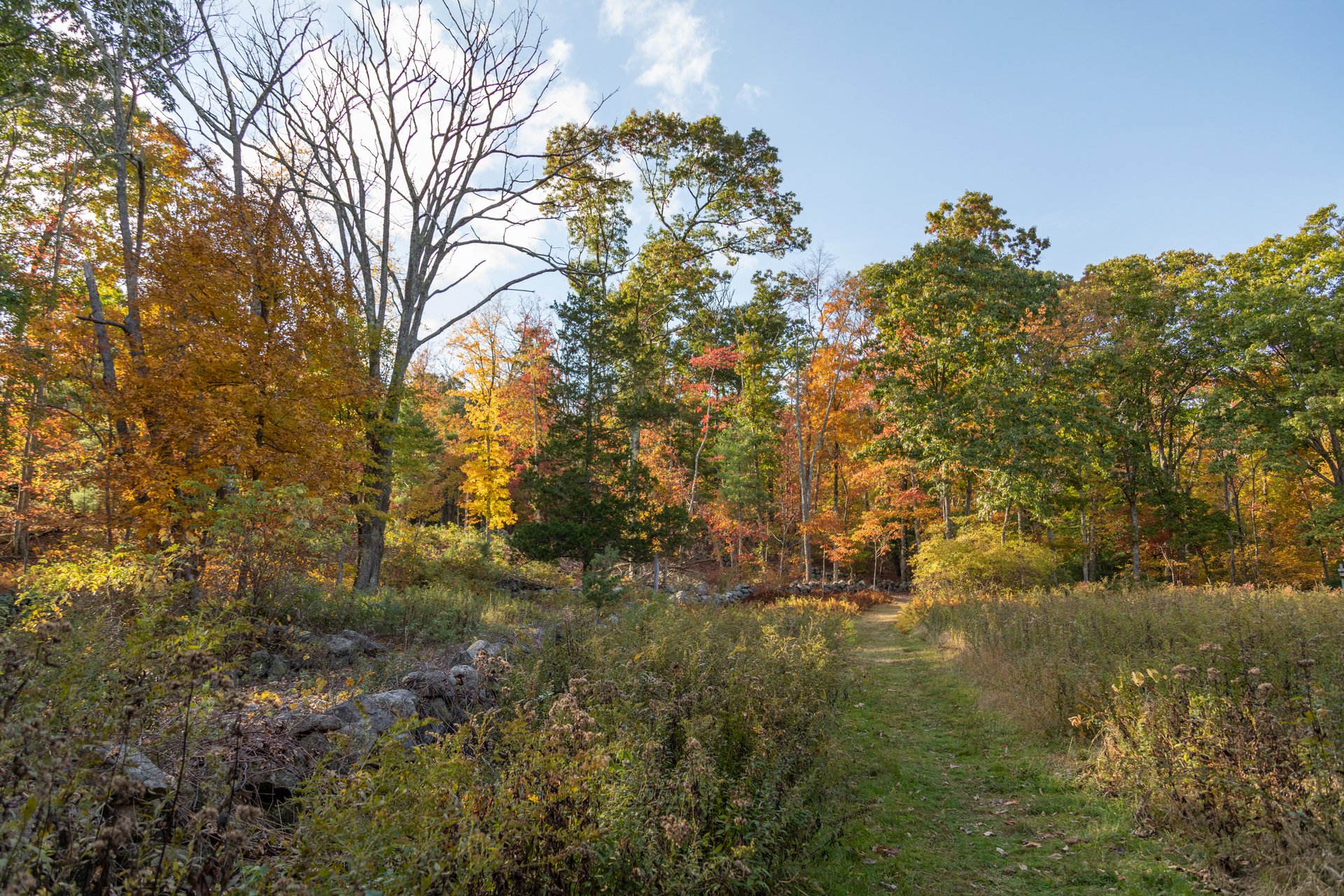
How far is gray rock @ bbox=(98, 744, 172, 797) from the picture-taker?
2.38 meters

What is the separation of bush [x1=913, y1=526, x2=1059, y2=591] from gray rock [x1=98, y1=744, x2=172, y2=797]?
53.3ft

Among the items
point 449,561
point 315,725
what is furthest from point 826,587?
point 315,725

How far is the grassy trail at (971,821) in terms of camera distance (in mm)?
4168

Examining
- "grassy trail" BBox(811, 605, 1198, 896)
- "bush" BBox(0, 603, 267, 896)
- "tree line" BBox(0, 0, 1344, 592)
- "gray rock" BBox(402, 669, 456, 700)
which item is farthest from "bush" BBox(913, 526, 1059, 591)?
"bush" BBox(0, 603, 267, 896)

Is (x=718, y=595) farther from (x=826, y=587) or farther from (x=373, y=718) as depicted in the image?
(x=373, y=718)

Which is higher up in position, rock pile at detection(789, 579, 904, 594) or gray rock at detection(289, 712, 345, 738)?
gray rock at detection(289, 712, 345, 738)

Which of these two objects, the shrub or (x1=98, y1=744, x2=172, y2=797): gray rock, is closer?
(x1=98, y1=744, x2=172, y2=797): gray rock

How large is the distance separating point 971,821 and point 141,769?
5806 millimetres

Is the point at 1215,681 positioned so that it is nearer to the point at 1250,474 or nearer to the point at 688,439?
the point at 688,439

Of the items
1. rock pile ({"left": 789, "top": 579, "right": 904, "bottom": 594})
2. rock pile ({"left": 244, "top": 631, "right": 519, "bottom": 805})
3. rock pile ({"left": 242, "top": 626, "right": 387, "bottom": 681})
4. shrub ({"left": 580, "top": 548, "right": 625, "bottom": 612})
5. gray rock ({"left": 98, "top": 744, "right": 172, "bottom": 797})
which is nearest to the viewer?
gray rock ({"left": 98, "top": 744, "right": 172, "bottom": 797})

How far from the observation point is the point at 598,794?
2943mm

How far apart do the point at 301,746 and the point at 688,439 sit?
2518 cm

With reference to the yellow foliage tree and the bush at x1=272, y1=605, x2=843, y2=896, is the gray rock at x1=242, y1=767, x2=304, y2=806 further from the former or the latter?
the yellow foliage tree

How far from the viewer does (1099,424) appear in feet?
58.9
